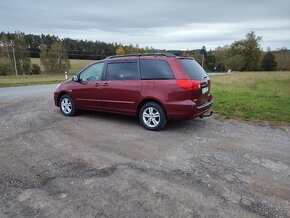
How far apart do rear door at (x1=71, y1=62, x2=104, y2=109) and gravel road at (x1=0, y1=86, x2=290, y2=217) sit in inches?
34.4

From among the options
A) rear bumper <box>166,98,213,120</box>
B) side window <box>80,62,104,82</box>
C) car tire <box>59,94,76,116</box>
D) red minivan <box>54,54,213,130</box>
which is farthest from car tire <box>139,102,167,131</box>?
car tire <box>59,94,76,116</box>

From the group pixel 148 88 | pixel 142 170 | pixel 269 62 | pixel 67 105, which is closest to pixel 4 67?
pixel 67 105

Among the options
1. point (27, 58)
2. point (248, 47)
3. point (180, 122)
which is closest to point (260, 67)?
point (248, 47)

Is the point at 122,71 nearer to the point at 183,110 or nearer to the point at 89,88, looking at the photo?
the point at 89,88

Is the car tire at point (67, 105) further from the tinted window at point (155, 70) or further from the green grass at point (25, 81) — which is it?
the green grass at point (25, 81)

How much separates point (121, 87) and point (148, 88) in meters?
0.81

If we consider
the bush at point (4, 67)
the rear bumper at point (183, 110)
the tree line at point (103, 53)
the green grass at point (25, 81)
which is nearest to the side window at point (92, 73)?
the rear bumper at point (183, 110)

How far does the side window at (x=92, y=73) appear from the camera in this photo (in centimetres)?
766

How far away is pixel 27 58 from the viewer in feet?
176

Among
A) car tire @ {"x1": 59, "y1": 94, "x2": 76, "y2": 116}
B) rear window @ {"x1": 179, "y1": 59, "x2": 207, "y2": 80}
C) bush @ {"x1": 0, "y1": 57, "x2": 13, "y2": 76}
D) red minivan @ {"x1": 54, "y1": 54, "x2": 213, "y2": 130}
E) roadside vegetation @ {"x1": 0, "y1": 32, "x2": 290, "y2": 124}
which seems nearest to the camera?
red minivan @ {"x1": 54, "y1": 54, "x2": 213, "y2": 130}

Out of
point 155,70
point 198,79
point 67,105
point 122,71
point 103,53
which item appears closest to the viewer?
point 198,79

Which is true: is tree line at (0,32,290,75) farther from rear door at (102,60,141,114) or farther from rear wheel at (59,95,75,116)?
rear door at (102,60,141,114)

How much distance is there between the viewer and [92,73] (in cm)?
786

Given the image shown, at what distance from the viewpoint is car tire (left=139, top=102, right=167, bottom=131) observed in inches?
260
